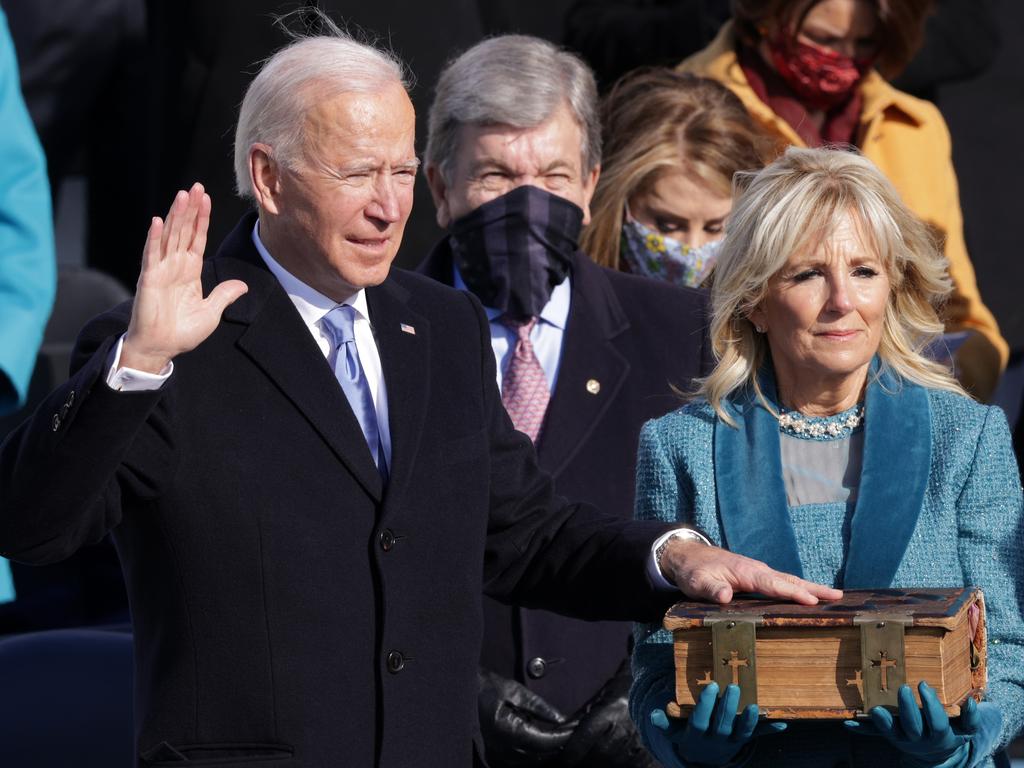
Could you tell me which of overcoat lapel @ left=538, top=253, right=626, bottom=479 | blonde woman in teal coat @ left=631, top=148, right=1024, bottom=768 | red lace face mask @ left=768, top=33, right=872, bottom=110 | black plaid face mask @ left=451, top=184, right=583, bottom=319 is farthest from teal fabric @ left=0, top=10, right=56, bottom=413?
red lace face mask @ left=768, top=33, right=872, bottom=110

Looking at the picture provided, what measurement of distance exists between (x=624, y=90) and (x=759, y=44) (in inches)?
21.7

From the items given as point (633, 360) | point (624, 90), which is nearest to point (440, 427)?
point (633, 360)

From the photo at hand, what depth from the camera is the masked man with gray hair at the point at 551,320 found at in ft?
12.8

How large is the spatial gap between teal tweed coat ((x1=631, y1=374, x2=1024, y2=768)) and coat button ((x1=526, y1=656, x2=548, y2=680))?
0.56m

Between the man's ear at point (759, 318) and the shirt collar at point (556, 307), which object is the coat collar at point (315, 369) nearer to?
the man's ear at point (759, 318)

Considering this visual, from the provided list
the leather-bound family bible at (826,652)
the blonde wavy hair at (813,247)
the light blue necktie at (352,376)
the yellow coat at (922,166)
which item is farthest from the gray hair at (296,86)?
the yellow coat at (922,166)

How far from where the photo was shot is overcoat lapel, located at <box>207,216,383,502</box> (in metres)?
2.96

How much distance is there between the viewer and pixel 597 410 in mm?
4016

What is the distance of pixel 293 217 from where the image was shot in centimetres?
304

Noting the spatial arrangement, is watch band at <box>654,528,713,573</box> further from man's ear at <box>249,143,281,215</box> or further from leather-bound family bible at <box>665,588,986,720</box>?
→ man's ear at <box>249,143,281,215</box>

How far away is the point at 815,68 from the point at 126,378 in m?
2.76

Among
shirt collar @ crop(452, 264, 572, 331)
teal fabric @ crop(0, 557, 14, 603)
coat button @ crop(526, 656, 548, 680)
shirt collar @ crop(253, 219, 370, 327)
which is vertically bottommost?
teal fabric @ crop(0, 557, 14, 603)

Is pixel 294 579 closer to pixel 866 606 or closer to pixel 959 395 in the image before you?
pixel 866 606

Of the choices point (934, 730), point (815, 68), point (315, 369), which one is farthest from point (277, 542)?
point (815, 68)
